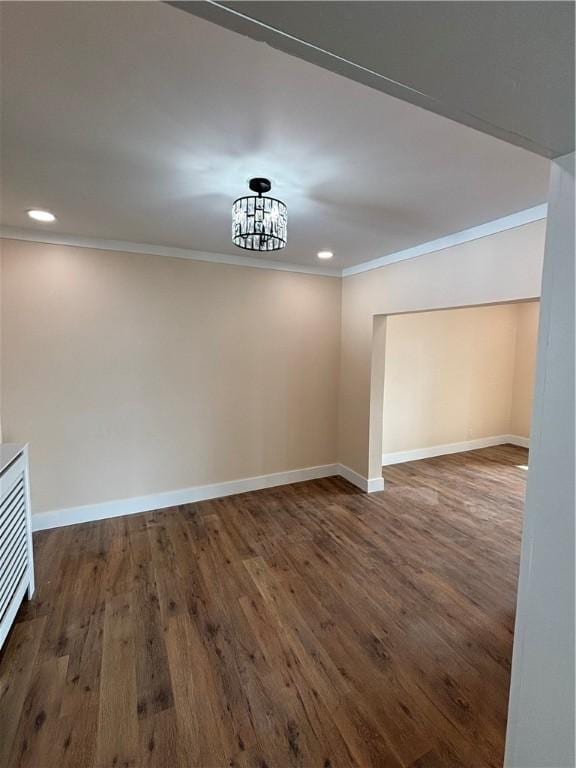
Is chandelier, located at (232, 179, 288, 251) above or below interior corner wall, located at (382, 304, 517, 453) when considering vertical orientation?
above

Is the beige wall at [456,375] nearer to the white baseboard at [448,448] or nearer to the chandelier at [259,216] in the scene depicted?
the white baseboard at [448,448]

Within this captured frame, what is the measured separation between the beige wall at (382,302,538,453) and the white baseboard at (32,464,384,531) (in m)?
1.02

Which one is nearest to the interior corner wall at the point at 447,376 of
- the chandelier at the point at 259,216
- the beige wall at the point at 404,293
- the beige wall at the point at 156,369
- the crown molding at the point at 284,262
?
the beige wall at the point at 404,293

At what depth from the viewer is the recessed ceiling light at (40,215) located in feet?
7.56

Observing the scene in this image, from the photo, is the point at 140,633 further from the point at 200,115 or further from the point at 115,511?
the point at 200,115

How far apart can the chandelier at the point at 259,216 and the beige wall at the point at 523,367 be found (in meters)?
5.06

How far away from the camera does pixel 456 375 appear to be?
5.02 metres

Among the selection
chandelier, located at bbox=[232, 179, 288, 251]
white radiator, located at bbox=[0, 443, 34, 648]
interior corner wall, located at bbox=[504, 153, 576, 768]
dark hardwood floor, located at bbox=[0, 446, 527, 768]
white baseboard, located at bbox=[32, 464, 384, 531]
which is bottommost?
dark hardwood floor, located at bbox=[0, 446, 527, 768]

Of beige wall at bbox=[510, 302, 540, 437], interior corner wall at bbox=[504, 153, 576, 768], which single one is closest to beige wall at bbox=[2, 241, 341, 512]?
interior corner wall at bbox=[504, 153, 576, 768]

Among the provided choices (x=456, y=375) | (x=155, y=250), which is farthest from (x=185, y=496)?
(x=456, y=375)

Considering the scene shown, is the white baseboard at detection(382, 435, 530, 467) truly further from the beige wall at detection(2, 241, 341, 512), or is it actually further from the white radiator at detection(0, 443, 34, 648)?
the white radiator at detection(0, 443, 34, 648)

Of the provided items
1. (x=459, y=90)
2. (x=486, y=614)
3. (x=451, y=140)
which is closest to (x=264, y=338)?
(x=451, y=140)

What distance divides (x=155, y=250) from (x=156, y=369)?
42.0 inches

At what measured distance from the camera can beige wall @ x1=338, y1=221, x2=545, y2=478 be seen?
2.26m
